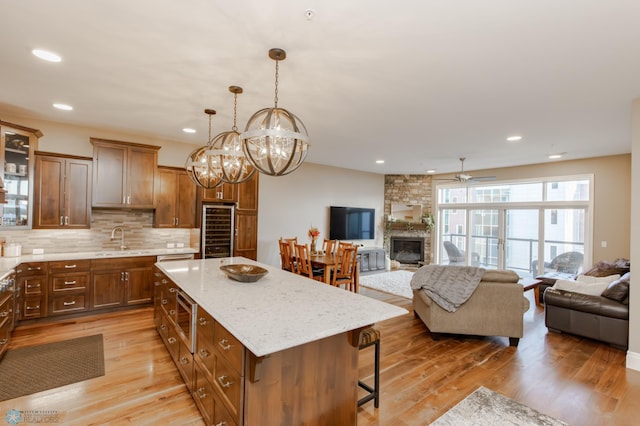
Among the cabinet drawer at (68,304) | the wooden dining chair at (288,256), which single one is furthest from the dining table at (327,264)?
the cabinet drawer at (68,304)

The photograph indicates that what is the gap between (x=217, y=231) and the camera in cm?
545

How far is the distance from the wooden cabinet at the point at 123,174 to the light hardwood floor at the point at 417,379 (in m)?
1.79

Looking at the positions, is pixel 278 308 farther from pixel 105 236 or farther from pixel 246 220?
pixel 105 236

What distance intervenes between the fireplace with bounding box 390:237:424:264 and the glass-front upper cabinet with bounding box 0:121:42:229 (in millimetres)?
8053

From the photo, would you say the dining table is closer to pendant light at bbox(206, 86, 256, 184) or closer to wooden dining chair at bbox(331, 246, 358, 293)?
wooden dining chair at bbox(331, 246, 358, 293)

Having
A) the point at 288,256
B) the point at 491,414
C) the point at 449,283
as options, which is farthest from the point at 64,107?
the point at 491,414

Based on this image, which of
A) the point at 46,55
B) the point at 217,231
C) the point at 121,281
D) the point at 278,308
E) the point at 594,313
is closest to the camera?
the point at 278,308

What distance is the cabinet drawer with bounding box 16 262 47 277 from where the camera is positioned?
387 cm

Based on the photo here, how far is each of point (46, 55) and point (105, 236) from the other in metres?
3.13

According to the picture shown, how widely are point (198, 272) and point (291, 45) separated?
2.31 meters

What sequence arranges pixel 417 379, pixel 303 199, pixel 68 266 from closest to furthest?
pixel 417 379 → pixel 68 266 → pixel 303 199

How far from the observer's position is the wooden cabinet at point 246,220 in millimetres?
5680

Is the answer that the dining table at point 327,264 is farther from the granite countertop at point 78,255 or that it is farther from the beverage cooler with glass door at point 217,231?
the granite countertop at point 78,255

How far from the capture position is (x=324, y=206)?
788cm
